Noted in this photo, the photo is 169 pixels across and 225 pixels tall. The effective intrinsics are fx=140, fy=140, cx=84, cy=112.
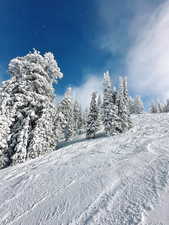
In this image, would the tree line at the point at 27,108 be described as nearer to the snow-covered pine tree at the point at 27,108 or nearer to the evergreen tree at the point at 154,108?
the snow-covered pine tree at the point at 27,108

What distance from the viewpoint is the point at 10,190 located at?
5.61 metres

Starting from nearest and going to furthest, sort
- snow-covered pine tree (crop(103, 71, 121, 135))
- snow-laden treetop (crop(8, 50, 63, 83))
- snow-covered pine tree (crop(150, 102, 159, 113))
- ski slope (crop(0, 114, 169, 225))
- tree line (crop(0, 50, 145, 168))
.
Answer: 1. ski slope (crop(0, 114, 169, 225))
2. tree line (crop(0, 50, 145, 168))
3. snow-laden treetop (crop(8, 50, 63, 83))
4. snow-covered pine tree (crop(103, 71, 121, 135))
5. snow-covered pine tree (crop(150, 102, 159, 113))

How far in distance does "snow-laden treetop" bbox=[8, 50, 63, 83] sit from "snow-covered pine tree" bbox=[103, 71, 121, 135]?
10.9 metres

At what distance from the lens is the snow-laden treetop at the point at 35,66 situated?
45.2 ft

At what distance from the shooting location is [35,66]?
44.9 feet

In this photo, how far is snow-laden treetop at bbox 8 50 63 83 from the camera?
13789mm

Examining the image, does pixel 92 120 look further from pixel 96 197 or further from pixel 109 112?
pixel 96 197

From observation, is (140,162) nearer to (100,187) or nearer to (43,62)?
(100,187)

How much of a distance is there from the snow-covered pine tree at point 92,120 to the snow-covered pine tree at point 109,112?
3065mm

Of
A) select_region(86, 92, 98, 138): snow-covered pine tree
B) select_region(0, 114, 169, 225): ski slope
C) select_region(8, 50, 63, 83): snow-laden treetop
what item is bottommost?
select_region(0, 114, 169, 225): ski slope

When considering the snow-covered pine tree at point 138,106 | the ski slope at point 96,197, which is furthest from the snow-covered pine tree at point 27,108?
the snow-covered pine tree at point 138,106

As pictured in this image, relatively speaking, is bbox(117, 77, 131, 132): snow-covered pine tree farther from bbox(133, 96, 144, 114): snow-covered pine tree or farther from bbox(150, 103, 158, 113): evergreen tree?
bbox(150, 103, 158, 113): evergreen tree

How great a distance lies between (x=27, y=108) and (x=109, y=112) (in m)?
14.0

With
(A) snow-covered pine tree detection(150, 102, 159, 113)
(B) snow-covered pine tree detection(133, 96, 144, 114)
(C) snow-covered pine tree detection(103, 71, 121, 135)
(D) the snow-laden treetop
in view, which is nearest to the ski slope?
(D) the snow-laden treetop
